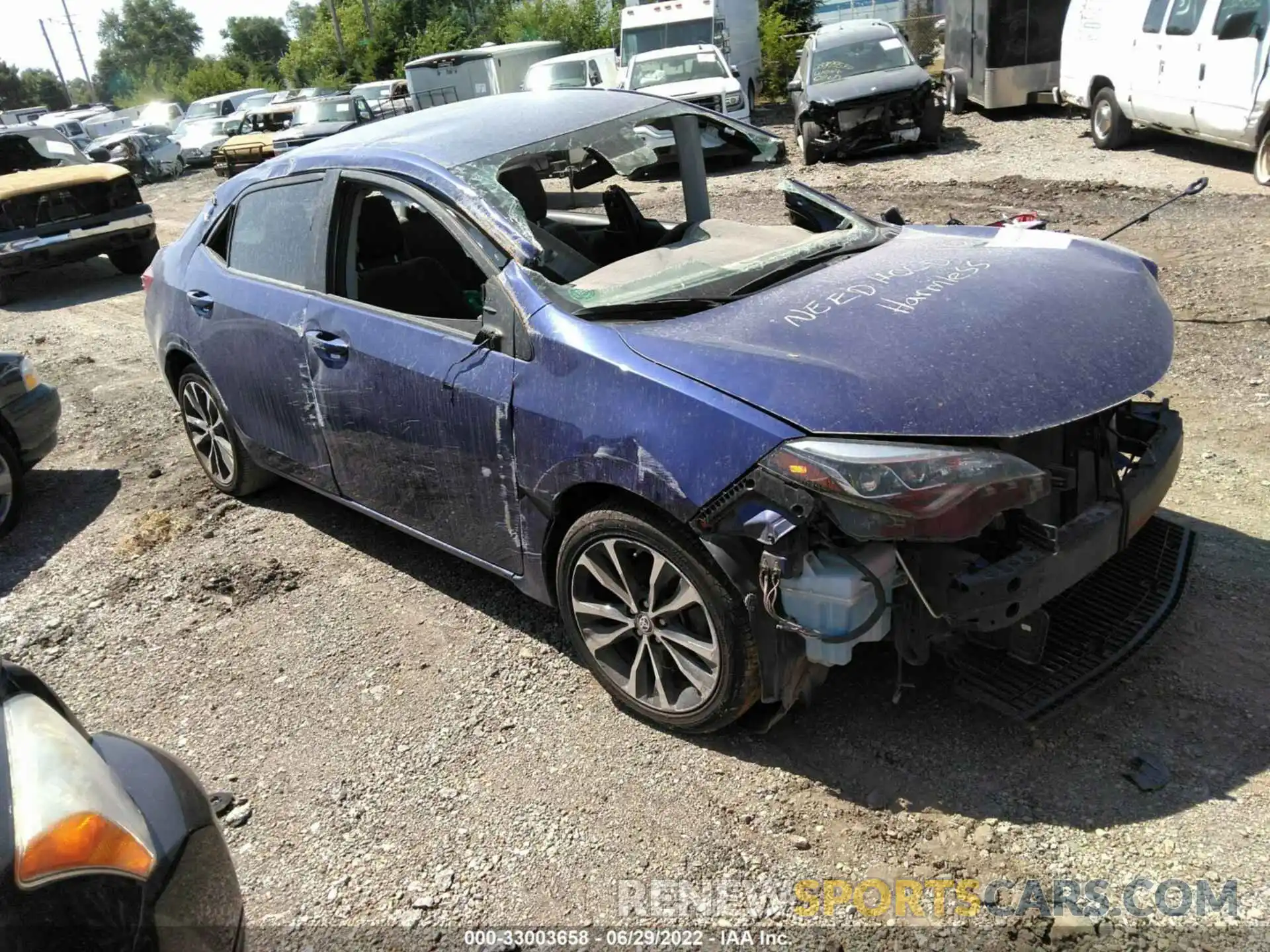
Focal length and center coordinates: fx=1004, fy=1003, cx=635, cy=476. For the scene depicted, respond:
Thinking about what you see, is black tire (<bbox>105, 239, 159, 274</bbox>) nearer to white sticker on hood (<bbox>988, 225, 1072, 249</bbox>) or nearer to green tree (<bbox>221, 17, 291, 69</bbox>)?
white sticker on hood (<bbox>988, 225, 1072, 249</bbox>)

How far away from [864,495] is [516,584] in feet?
4.99

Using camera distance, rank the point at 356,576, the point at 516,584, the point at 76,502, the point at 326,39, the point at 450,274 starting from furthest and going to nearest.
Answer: the point at 326,39 < the point at 76,502 < the point at 356,576 < the point at 450,274 < the point at 516,584

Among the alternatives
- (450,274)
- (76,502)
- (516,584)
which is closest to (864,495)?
(516,584)

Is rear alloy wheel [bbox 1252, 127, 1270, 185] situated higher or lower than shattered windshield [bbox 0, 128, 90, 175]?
lower

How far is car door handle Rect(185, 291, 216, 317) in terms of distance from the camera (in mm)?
4777

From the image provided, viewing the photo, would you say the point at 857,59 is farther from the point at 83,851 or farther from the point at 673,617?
the point at 83,851

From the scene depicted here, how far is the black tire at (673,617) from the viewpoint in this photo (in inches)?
113

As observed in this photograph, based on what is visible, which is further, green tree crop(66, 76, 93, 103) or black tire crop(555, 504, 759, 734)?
green tree crop(66, 76, 93, 103)

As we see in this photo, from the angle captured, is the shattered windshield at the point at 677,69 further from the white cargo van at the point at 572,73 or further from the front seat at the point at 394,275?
the front seat at the point at 394,275

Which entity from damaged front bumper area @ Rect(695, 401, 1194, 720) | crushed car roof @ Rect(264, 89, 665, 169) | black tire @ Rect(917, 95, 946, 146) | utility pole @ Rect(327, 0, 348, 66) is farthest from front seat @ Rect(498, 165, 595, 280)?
utility pole @ Rect(327, 0, 348, 66)

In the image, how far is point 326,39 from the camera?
4644 centimetres

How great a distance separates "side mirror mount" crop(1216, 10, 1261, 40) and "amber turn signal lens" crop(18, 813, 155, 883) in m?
11.5

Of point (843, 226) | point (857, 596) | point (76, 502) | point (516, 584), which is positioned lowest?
point (76, 502)

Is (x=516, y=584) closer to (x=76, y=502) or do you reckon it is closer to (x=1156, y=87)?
(x=76, y=502)
